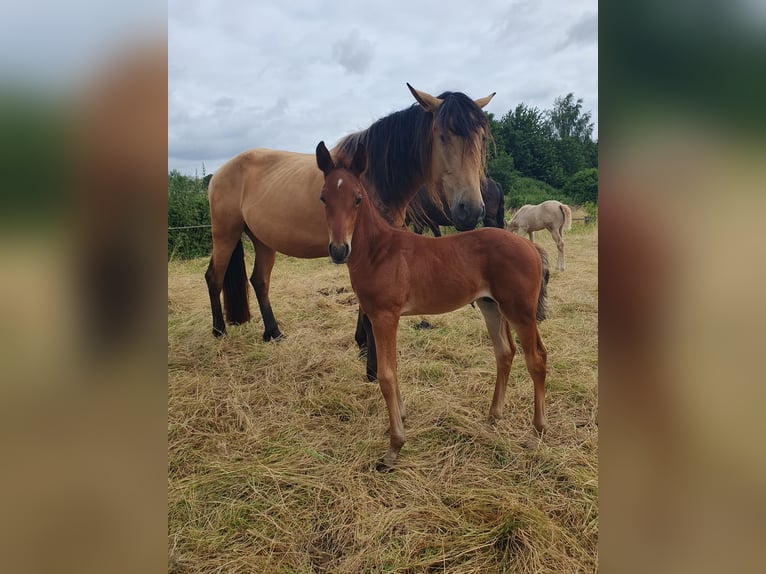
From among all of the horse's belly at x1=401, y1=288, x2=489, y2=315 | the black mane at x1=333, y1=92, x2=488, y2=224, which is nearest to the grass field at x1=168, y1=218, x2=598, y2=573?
the horse's belly at x1=401, y1=288, x2=489, y2=315

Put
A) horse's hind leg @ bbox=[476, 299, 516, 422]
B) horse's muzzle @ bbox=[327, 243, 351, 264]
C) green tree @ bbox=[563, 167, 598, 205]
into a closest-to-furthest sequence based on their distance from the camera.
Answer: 1. horse's muzzle @ bbox=[327, 243, 351, 264]
2. horse's hind leg @ bbox=[476, 299, 516, 422]
3. green tree @ bbox=[563, 167, 598, 205]

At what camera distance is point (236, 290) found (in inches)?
175

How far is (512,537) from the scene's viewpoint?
1622 millimetres

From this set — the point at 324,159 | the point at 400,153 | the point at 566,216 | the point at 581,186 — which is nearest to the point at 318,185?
the point at 400,153

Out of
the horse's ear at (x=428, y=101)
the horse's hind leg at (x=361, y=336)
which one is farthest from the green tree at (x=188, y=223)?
the horse's ear at (x=428, y=101)

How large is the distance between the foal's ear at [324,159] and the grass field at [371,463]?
159cm

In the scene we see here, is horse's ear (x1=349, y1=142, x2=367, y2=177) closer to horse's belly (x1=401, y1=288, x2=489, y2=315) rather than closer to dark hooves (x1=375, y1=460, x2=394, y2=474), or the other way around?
horse's belly (x1=401, y1=288, x2=489, y2=315)

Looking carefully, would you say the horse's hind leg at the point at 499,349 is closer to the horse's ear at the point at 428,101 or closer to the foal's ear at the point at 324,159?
the foal's ear at the point at 324,159

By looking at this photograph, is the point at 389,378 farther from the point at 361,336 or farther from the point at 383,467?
the point at 361,336

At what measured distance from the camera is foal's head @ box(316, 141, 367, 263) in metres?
2.02
